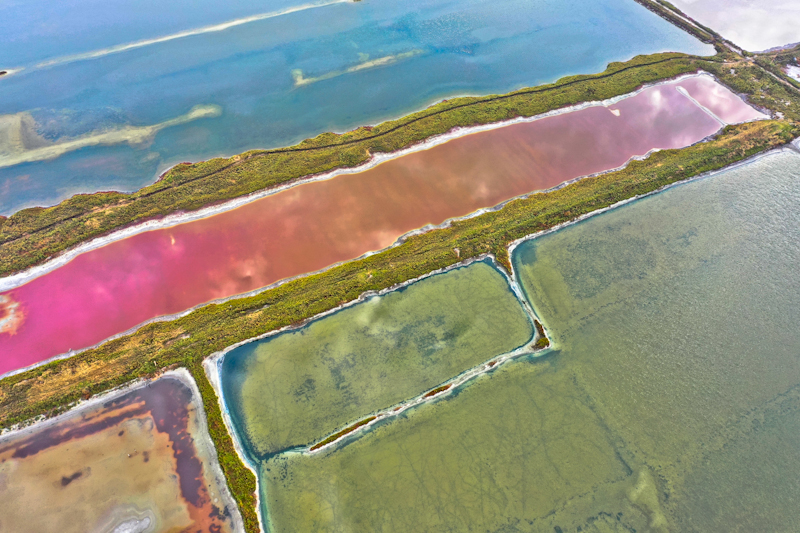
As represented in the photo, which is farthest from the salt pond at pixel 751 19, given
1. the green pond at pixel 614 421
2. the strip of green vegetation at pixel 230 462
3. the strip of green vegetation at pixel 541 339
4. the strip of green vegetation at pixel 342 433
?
the strip of green vegetation at pixel 230 462

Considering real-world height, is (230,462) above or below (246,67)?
below

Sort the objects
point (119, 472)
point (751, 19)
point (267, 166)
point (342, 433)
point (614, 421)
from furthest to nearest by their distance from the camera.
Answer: point (751, 19) → point (267, 166) → point (614, 421) → point (342, 433) → point (119, 472)

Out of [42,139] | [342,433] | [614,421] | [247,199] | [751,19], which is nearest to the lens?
[342,433]

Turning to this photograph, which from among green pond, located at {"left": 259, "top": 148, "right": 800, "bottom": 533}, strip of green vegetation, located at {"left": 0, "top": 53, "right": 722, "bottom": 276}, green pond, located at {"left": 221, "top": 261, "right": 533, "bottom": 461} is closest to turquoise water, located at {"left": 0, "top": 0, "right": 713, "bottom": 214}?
strip of green vegetation, located at {"left": 0, "top": 53, "right": 722, "bottom": 276}

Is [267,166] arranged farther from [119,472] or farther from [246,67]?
[119,472]

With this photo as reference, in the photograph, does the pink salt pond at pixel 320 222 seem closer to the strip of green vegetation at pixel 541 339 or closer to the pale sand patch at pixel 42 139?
the strip of green vegetation at pixel 541 339

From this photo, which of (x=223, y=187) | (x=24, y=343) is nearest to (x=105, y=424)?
(x=24, y=343)

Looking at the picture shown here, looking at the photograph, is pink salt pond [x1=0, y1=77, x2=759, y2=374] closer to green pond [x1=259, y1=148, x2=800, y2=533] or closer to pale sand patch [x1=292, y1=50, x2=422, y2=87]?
green pond [x1=259, y1=148, x2=800, y2=533]

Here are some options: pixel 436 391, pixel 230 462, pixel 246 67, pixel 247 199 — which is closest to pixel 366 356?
pixel 436 391
